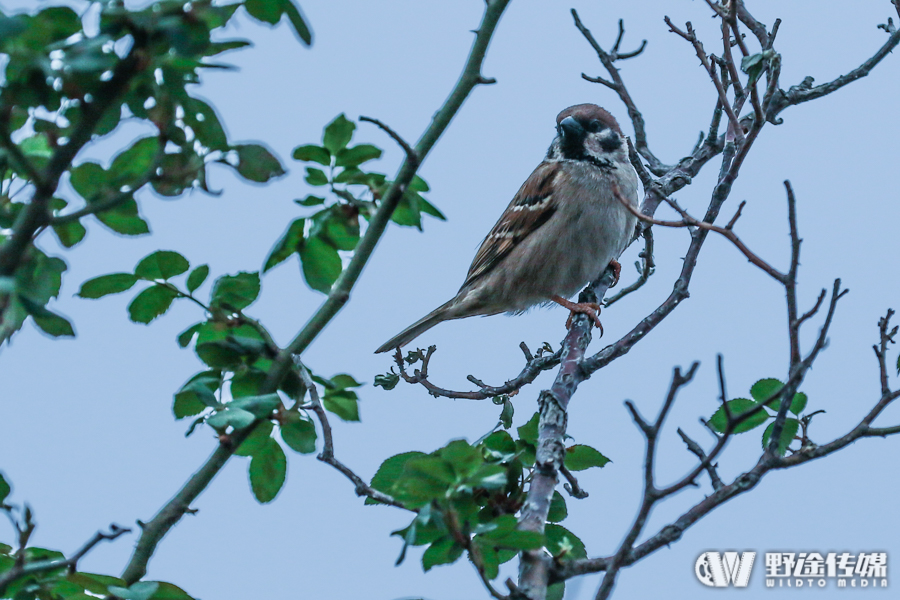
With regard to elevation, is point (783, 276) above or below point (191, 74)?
above

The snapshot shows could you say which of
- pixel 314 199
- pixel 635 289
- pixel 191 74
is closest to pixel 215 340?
pixel 314 199

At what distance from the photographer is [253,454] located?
3.79 ft

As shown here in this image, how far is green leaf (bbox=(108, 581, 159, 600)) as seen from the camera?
0.96 meters

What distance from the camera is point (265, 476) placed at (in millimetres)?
1151

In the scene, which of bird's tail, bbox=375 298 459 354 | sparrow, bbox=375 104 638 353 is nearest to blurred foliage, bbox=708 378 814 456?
sparrow, bbox=375 104 638 353

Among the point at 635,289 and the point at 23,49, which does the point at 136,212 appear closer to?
the point at 23,49

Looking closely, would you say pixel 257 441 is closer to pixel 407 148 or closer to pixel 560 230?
pixel 407 148

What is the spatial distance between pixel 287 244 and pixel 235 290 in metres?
0.10

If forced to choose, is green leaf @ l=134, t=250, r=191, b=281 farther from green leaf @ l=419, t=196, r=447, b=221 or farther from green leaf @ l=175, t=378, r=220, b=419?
green leaf @ l=419, t=196, r=447, b=221

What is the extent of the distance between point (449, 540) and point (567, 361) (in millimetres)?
757

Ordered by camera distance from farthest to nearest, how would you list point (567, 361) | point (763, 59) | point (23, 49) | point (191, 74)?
point (567, 361), point (763, 59), point (191, 74), point (23, 49)

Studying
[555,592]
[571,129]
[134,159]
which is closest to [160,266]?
[134,159]

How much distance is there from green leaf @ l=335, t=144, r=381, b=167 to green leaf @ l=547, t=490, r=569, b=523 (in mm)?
581

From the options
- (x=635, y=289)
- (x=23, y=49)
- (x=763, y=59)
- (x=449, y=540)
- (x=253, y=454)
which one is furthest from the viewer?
(x=635, y=289)
